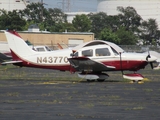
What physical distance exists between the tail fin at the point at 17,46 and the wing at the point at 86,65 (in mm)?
2538

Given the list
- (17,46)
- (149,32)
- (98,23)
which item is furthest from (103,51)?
(98,23)

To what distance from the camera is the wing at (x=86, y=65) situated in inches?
1123

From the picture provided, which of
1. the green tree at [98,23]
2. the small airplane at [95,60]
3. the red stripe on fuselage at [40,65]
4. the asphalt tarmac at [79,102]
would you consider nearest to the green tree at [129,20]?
the green tree at [98,23]

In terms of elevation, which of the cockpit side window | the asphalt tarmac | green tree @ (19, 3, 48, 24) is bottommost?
the asphalt tarmac

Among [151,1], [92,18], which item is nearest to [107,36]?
[92,18]

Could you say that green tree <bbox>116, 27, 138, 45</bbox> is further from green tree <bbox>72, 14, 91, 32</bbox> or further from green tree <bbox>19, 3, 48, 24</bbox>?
green tree <bbox>19, 3, 48, 24</bbox>

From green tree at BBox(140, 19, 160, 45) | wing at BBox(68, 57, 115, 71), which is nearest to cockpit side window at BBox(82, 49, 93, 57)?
wing at BBox(68, 57, 115, 71)

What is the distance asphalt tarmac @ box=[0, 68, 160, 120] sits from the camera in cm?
1525

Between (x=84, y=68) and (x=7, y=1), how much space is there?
132874 mm

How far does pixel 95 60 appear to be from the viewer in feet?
95.0

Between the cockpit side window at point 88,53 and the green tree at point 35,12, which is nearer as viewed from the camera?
the cockpit side window at point 88,53

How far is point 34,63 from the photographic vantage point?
30.0 meters

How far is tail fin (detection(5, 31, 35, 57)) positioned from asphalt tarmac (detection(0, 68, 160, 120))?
16.9ft

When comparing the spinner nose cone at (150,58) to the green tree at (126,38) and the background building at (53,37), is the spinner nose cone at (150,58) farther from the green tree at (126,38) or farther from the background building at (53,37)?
the green tree at (126,38)
